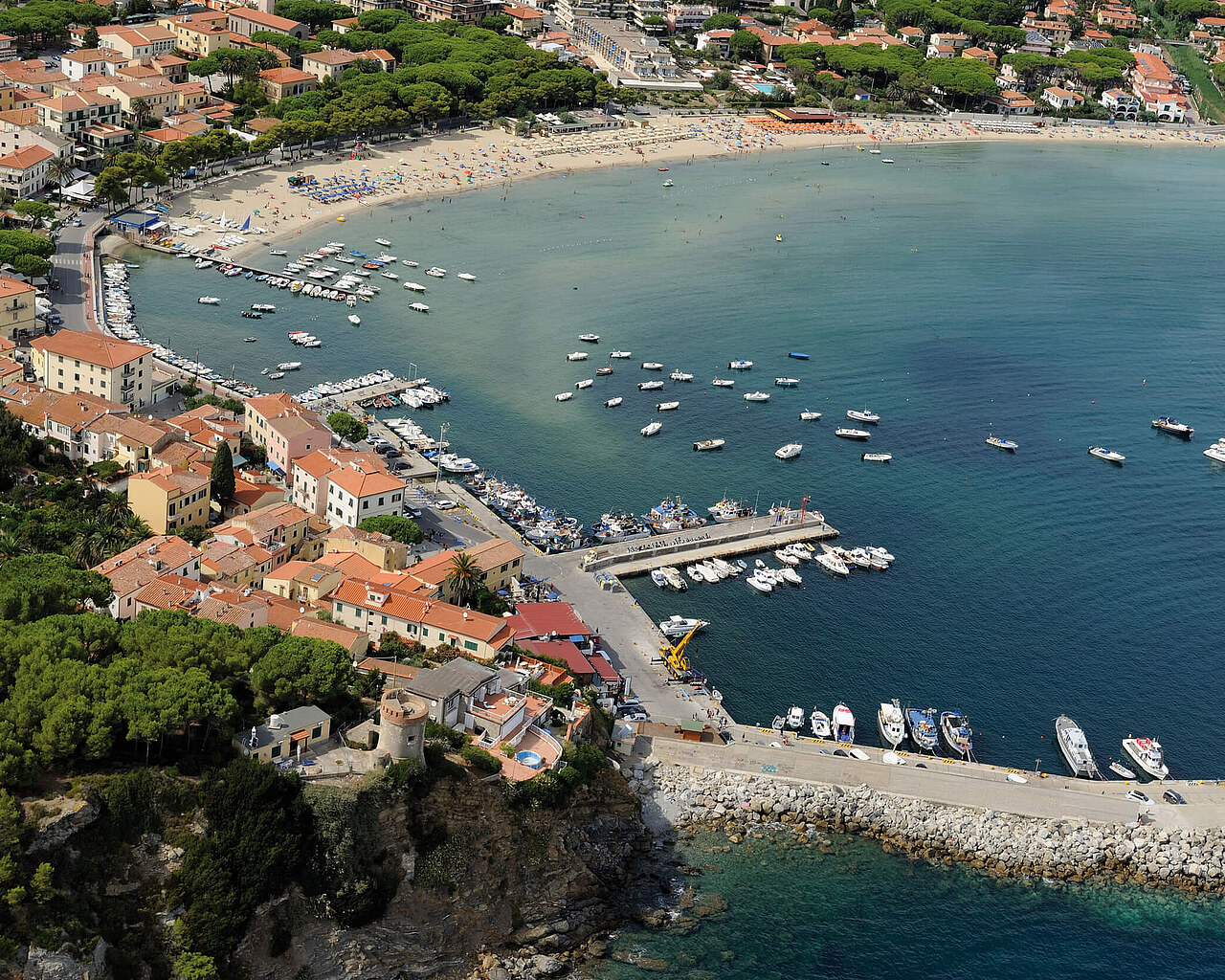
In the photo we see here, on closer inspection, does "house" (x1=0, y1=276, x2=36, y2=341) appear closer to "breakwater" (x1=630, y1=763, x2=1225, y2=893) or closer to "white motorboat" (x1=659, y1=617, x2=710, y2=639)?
"white motorboat" (x1=659, y1=617, x2=710, y2=639)

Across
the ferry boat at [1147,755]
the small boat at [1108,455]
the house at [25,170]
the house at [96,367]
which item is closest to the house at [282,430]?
the house at [96,367]

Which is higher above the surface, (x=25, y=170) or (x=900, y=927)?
(x=25, y=170)

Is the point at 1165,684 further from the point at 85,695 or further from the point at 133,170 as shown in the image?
the point at 133,170

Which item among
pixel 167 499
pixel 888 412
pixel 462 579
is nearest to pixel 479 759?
pixel 462 579

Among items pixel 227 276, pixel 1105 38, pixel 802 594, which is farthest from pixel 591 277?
pixel 1105 38

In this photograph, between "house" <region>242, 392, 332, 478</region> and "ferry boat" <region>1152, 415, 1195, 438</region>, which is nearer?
"house" <region>242, 392, 332, 478</region>

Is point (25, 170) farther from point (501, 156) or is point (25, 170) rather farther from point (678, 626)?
point (678, 626)

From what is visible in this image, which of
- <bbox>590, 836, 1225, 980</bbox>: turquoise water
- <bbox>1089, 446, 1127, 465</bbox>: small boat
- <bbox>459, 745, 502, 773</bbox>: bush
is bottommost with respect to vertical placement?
<bbox>590, 836, 1225, 980</bbox>: turquoise water

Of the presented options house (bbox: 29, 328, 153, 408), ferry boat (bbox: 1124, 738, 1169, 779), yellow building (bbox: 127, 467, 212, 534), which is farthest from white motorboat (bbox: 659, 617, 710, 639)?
house (bbox: 29, 328, 153, 408)
